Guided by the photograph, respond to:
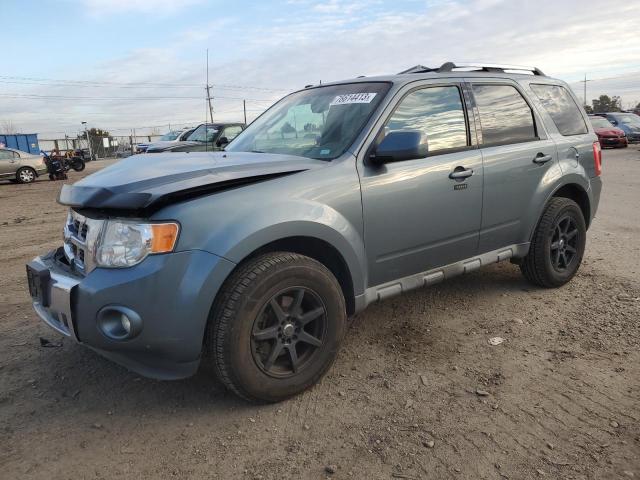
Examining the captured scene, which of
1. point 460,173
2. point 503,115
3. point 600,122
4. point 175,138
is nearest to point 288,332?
point 460,173

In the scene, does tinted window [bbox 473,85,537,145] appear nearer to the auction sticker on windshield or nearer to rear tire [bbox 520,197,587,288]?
rear tire [bbox 520,197,587,288]

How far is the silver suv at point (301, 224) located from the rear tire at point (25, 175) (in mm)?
19392

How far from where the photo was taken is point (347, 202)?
305 centimetres

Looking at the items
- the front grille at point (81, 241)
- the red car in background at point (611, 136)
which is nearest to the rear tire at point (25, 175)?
the front grille at point (81, 241)

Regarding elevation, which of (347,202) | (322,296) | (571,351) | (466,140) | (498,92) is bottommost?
(571,351)

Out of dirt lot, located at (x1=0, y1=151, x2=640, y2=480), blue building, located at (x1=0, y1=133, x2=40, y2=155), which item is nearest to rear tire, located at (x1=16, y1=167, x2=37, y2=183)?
blue building, located at (x1=0, y1=133, x2=40, y2=155)

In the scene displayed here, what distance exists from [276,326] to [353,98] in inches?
66.8

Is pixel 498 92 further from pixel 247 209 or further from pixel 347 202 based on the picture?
pixel 247 209

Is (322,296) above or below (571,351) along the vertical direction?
above

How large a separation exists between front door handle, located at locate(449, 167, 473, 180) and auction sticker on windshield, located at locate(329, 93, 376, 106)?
30.2 inches

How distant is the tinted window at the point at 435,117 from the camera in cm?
347

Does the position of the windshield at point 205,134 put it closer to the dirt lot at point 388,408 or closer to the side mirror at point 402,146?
the dirt lot at point 388,408

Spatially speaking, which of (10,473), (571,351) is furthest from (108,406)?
(571,351)

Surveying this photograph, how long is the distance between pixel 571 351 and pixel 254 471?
2.28 metres
